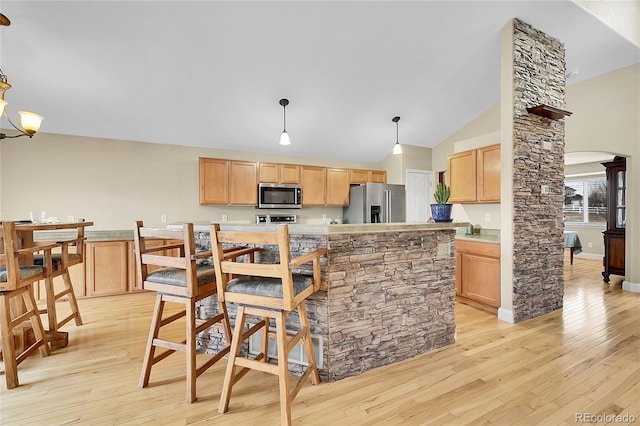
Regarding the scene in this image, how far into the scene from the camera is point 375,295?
6.85 ft

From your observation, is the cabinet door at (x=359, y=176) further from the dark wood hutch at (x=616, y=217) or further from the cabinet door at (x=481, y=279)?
the dark wood hutch at (x=616, y=217)

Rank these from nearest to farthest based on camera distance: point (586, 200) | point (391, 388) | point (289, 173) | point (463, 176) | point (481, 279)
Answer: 1. point (391, 388)
2. point (481, 279)
3. point (463, 176)
4. point (289, 173)
5. point (586, 200)

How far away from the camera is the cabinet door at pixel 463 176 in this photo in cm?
388

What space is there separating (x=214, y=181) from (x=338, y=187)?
2294 mm

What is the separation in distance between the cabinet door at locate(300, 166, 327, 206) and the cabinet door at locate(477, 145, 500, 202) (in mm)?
2683

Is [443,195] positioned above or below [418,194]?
below

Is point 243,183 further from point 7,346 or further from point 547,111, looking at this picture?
point 547,111

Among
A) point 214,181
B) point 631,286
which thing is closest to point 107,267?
point 214,181

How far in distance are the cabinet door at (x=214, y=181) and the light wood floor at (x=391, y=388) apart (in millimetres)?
2435

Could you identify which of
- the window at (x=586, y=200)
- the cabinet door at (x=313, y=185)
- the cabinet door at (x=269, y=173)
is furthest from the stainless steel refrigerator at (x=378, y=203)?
the window at (x=586, y=200)

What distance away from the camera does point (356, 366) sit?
6.63ft

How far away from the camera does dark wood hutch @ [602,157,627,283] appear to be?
4453 millimetres

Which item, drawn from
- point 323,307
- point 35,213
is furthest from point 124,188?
point 323,307

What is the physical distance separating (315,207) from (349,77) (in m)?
2.62
